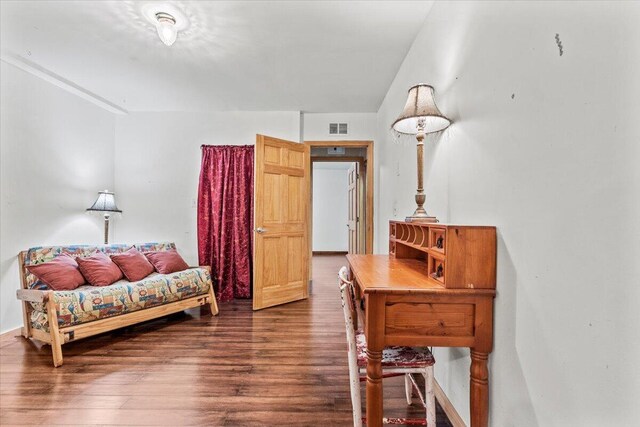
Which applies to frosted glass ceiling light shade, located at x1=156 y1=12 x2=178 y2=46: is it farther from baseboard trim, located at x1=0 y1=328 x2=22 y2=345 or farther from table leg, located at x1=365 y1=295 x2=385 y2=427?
baseboard trim, located at x1=0 y1=328 x2=22 y2=345

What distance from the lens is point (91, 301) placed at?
2.52 metres

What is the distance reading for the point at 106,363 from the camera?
2.29 metres

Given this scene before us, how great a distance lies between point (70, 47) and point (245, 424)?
3176 mm

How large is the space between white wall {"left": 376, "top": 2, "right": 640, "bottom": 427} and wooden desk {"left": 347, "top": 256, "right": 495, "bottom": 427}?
63mm

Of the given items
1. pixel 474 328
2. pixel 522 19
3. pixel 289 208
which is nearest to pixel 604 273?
pixel 474 328

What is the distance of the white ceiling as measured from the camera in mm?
2111

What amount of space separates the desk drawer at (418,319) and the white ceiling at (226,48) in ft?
6.25

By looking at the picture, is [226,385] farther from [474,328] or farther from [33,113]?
[33,113]

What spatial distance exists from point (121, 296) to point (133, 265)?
0.47 m

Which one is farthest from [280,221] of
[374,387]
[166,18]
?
[374,387]

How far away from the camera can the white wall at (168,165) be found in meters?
4.19

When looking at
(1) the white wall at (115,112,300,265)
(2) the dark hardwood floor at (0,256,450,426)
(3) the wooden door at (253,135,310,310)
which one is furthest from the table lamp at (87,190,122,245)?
(3) the wooden door at (253,135,310,310)

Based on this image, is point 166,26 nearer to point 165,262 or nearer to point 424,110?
point 424,110

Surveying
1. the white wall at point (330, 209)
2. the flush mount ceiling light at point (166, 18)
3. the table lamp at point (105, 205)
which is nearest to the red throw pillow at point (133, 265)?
the table lamp at point (105, 205)
